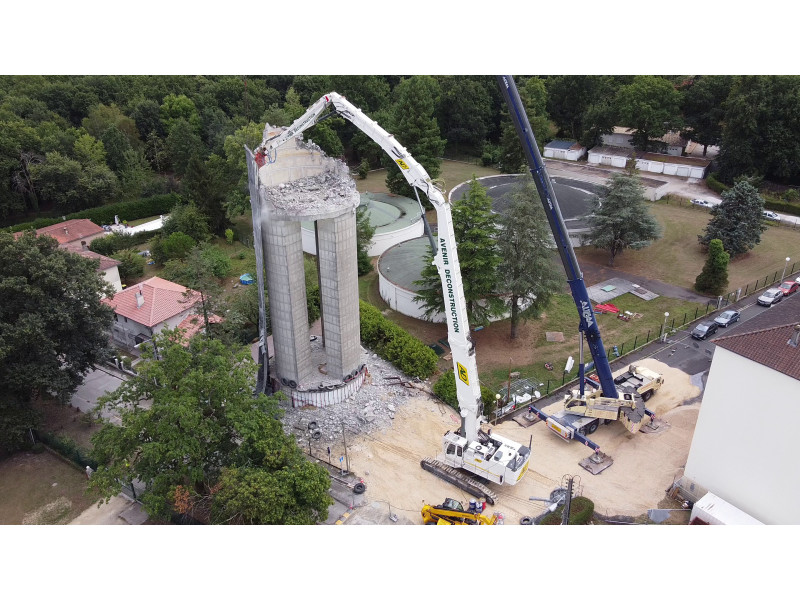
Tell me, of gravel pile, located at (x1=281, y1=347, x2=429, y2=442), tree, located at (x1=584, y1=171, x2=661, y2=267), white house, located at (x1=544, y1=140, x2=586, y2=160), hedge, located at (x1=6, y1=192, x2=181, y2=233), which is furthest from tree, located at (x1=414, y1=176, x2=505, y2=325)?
white house, located at (x1=544, y1=140, x2=586, y2=160)

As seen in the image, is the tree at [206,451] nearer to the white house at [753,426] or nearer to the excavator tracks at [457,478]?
the excavator tracks at [457,478]

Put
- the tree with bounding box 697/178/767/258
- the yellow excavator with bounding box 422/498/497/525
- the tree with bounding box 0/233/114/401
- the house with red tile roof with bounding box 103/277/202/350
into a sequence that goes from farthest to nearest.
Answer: the tree with bounding box 697/178/767/258 < the house with red tile roof with bounding box 103/277/202/350 < the tree with bounding box 0/233/114/401 < the yellow excavator with bounding box 422/498/497/525

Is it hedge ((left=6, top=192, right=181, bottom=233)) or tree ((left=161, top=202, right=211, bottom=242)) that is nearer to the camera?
tree ((left=161, top=202, right=211, bottom=242))

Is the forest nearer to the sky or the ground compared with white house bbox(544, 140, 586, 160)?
nearer to the sky

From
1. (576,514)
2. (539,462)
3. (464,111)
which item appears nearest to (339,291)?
(539,462)

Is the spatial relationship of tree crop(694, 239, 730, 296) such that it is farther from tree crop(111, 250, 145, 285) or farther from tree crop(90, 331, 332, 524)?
tree crop(111, 250, 145, 285)

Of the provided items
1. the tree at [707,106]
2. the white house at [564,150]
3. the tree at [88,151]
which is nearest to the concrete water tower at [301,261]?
the tree at [88,151]
